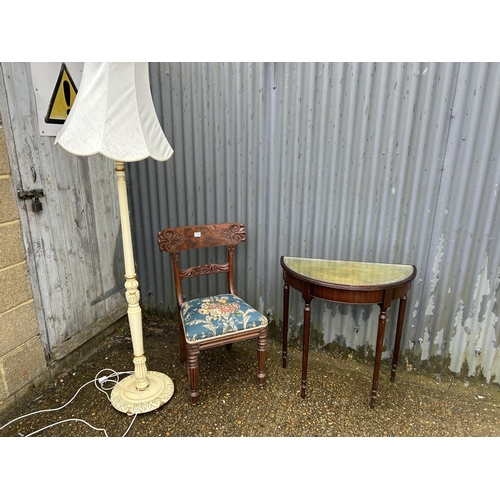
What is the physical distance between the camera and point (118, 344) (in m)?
2.78

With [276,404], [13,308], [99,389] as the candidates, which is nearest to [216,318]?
[276,404]

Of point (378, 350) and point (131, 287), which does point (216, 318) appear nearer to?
point (131, 287)

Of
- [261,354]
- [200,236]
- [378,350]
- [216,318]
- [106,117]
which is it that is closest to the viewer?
[106,117]

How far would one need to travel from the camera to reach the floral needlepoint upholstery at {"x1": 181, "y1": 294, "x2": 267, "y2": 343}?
2.01 m

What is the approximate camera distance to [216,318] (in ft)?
6.84

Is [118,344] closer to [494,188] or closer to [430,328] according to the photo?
[430,328]

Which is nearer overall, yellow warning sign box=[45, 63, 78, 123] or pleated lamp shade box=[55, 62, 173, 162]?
pleated lamp shade box=[55, 62, 173, 162]

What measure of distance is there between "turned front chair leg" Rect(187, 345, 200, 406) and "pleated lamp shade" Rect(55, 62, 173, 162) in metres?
1.12

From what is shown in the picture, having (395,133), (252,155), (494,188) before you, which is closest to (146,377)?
(252,155)

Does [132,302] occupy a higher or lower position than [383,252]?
lower

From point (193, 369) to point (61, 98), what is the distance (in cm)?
187

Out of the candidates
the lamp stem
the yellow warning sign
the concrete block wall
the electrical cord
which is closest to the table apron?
the lamp stem

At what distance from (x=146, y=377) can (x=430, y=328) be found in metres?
1.92

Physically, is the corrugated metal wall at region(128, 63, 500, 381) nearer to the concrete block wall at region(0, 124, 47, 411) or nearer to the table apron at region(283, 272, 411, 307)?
the table apron at region(283, 272, 411, 307)
